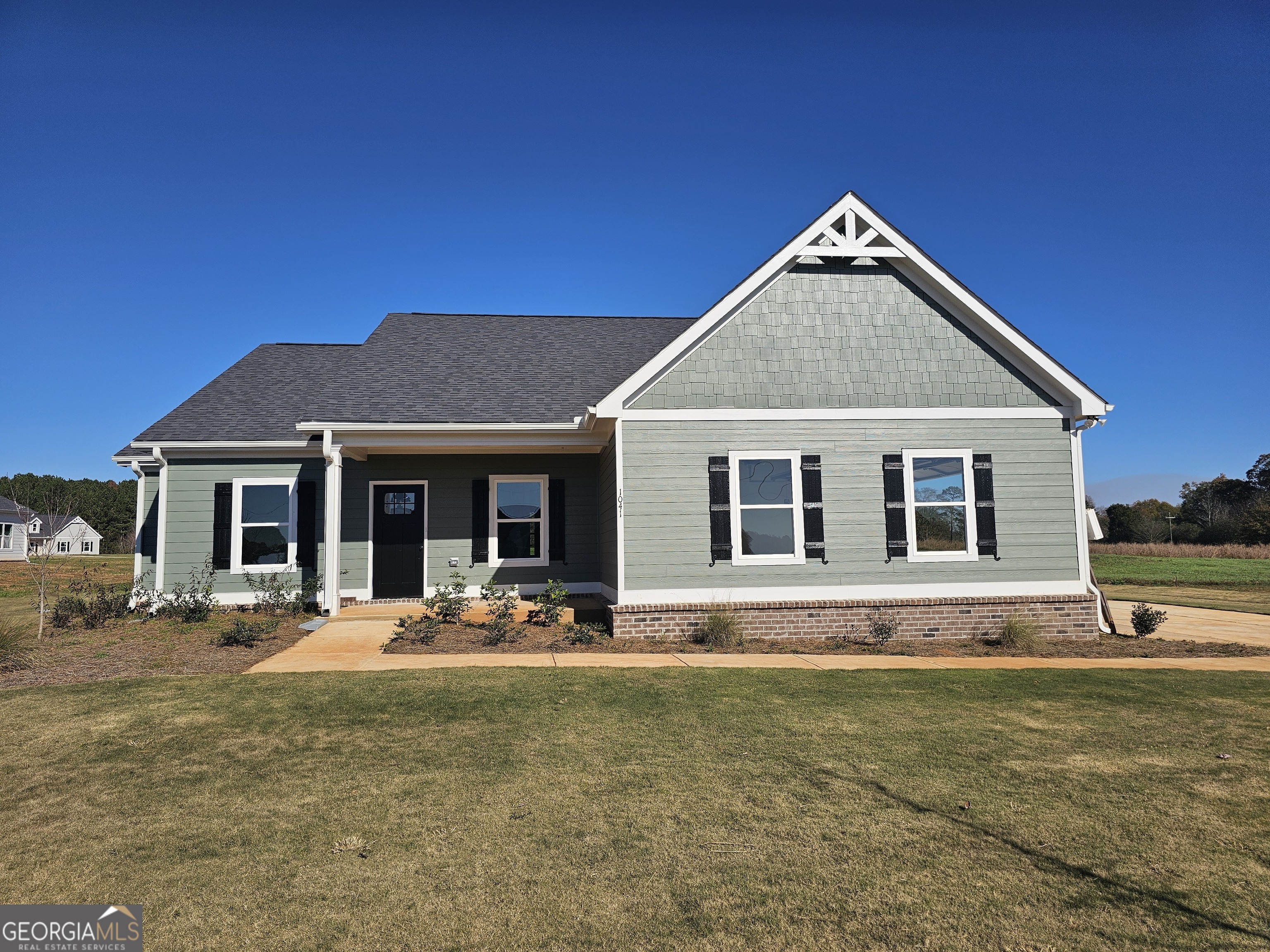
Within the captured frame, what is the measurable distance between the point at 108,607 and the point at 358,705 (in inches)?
336

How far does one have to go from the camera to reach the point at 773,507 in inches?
445

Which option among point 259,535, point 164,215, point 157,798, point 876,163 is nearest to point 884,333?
point 876,163

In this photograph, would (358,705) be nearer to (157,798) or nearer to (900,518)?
(157,798)

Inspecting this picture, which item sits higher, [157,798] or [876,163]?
[876,163]

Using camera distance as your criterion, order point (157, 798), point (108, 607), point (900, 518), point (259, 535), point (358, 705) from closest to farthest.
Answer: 1. point (157, 798)
2. point (358, 705)
3. point (900, 518)
4. point (108, 607)
5. point (259, 535)

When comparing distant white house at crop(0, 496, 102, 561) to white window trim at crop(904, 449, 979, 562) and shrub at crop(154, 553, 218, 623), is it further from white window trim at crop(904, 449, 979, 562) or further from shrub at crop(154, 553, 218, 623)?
white window trim at crop(904, 449, 979, 562)

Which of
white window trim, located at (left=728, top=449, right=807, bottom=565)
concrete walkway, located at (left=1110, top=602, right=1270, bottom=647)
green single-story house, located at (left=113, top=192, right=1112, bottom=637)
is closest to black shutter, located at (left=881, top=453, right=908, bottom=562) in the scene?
green single-story house, located at (left=113, top=192, right=1112, bottom=637)

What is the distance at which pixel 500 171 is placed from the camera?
51.6ft

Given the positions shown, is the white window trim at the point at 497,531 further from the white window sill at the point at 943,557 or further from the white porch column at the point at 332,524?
the white window sill at the point at 943,557

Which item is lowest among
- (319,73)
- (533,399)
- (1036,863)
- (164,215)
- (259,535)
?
(1036,863)

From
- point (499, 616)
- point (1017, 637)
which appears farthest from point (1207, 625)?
point (499, 616)

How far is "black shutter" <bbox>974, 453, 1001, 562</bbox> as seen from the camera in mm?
11445

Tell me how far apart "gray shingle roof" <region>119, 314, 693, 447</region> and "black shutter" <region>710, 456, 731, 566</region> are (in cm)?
322

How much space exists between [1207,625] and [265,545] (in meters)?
18.3
